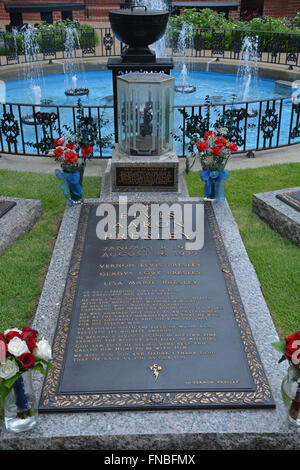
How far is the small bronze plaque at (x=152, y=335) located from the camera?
3.60 m

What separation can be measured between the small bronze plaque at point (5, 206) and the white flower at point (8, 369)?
335 cm

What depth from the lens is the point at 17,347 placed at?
3.15 meters

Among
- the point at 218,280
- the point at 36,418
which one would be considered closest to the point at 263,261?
the point at 218,280

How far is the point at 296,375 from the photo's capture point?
3.29 metres

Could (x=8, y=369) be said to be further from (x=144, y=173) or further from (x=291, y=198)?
(x=291, y=198)

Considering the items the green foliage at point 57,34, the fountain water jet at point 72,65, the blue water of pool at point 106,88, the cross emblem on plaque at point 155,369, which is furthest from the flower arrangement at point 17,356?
the green foliage at point 57,34

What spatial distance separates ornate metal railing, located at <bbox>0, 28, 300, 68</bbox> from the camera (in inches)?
642

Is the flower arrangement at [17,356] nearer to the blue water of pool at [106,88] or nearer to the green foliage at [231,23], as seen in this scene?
the blue water of pool at [106,88]

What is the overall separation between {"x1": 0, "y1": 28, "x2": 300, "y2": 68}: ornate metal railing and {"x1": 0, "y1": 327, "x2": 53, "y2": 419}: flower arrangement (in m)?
14.6

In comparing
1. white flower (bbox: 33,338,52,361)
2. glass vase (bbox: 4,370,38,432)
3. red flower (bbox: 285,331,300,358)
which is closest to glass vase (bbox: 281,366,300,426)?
red flower (bbox: 285,331,300,358)

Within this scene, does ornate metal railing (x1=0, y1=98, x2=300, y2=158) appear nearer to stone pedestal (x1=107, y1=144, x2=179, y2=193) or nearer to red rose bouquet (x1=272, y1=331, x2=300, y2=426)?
stone pedestal (x1=107, y1=144, x2=179, y2=193)

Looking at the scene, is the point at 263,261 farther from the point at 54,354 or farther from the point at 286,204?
the point at 54,354

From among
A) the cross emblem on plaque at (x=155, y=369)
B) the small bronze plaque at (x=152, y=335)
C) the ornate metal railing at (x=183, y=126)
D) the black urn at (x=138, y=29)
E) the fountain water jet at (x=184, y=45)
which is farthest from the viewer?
the fountain water jet at (x=184, y=45)

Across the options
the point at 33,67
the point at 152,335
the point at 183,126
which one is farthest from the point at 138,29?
the point at 33,67
